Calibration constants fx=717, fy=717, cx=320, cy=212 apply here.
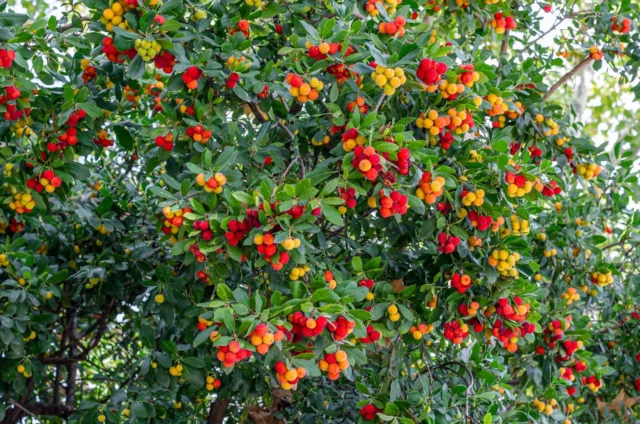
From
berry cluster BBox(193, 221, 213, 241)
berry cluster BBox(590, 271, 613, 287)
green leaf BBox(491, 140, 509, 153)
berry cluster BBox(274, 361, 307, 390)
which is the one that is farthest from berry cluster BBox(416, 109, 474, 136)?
berry cluster BBox(590, 271, 613, 287)

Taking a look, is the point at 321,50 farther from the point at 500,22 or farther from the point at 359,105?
the point at 500,22

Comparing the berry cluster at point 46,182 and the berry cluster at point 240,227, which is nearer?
the berry cluster at point 240,227

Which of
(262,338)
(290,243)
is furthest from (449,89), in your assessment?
(262,338)

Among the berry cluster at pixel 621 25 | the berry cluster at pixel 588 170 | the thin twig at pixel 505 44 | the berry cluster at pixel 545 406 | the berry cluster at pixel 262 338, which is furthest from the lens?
the thin twig at pixel 505 44

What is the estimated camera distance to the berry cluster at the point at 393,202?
6.82 feet

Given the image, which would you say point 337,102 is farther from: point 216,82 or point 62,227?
point 62,227

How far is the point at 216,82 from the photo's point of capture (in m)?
2.43

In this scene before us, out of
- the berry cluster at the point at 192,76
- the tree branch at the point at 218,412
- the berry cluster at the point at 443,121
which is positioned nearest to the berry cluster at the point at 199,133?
the berry cluster at the point at 192,76

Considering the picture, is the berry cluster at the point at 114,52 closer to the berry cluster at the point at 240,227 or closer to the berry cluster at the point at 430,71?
the berry cluster at the point at 240,227

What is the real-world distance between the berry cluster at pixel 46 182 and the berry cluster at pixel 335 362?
4.00 feet

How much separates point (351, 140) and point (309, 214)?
0.91 feet

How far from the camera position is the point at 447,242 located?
7.68 feet

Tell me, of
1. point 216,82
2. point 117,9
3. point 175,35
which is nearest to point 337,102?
point 216,82

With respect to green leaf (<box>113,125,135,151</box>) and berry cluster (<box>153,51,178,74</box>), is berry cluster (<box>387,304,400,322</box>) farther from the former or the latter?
green leaf (<box>113,125,135,151</box>)
